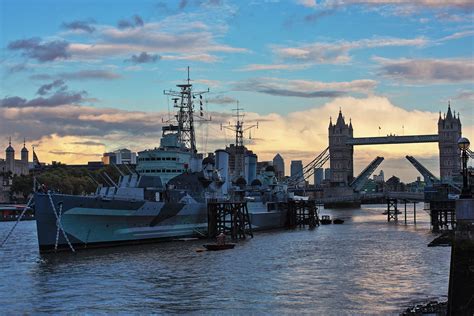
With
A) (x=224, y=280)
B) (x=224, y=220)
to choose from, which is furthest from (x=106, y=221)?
(x=224, y=280)

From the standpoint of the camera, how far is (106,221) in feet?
169

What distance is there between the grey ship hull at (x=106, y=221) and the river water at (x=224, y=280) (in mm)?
1359

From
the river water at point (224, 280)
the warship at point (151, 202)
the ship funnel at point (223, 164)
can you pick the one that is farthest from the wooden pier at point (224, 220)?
the river water at point (224, 280)

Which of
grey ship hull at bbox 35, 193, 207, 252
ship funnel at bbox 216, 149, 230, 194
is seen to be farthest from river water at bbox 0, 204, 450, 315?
ship funnel at bbox 216, 149, 230, 194

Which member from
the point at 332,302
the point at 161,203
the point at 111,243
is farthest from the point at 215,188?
the point at 332,302

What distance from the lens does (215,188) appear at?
69.9m

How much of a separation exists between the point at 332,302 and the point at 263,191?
60.6 meters

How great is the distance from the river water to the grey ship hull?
136 centimetres

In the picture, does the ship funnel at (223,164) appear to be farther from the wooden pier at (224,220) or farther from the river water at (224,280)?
the river water at (224,280)

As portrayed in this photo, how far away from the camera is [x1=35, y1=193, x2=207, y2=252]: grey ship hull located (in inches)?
1889

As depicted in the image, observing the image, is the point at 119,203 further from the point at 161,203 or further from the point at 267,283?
the point at 267,283

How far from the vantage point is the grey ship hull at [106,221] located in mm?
47969

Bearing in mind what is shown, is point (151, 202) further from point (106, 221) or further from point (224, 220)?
point (224, 220)

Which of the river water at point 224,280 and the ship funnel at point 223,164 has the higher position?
the ship funnel at point 223,164
